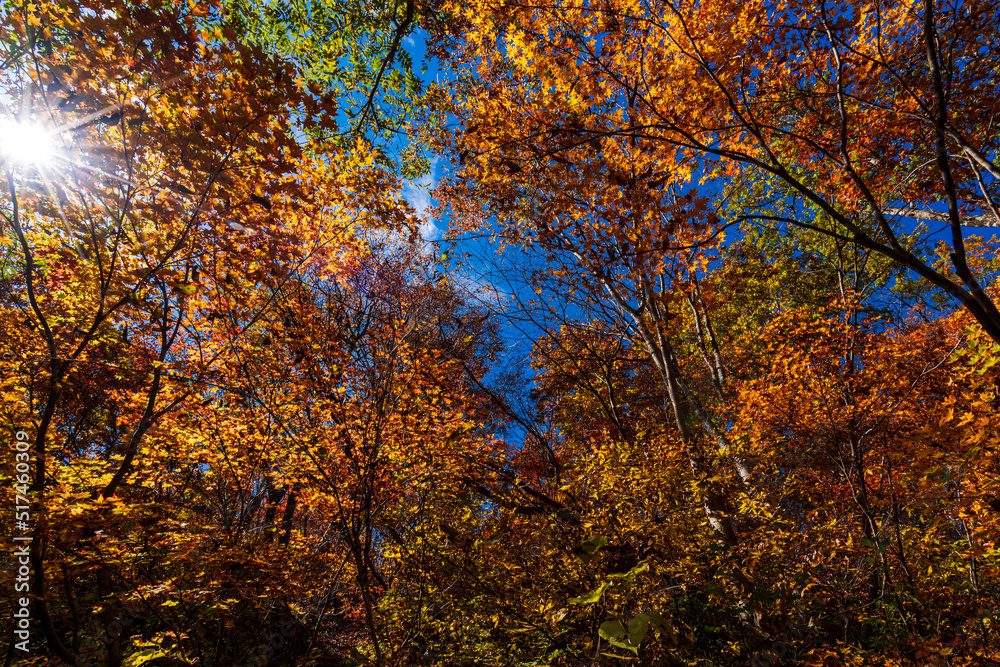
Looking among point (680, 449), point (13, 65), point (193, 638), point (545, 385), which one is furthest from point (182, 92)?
point (545, 385)

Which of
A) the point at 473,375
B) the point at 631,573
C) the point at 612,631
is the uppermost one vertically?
the point at 473,375

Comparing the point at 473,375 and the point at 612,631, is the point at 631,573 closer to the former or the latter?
the point at 612,631

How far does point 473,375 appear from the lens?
5434 mm

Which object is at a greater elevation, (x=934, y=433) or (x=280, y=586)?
(x=934, y=433)

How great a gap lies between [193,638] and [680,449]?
23.9 ft

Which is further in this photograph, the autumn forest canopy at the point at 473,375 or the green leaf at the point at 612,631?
the autumn forest canopy at the point at 473,375

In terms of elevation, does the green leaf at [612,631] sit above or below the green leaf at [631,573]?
below

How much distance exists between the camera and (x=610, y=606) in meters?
3.22

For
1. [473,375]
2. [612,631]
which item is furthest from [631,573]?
[473,375]

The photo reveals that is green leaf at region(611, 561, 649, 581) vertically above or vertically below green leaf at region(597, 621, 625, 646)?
above

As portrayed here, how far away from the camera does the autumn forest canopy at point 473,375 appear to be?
3119 millimetres

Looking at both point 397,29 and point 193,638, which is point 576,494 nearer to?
point 193,638

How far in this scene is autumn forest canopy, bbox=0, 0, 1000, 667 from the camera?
3119mm

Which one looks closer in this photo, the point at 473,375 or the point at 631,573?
the point at 631,573
